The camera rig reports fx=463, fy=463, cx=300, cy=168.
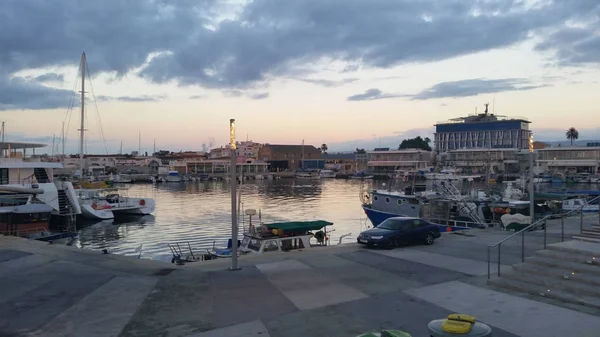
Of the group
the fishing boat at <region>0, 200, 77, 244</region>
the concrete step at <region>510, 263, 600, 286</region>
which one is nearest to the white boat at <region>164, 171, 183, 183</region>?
the fishing boat at <region>0, 200, 77, 244</region>

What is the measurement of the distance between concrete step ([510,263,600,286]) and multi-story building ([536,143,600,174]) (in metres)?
131

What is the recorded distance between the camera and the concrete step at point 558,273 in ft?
35.0

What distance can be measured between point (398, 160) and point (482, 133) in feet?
101

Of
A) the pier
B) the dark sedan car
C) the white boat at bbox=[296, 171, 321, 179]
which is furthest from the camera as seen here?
the white boat at bbox=[296, 171, 321, 179]

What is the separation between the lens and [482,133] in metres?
158

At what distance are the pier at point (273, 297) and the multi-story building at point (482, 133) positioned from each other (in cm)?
14788

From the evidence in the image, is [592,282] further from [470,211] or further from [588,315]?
[470,211]

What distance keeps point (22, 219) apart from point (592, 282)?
3565cm

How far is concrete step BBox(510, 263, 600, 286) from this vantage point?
1067 centimetres

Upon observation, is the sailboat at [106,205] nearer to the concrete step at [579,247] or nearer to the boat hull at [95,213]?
the boat hull at [95,213]

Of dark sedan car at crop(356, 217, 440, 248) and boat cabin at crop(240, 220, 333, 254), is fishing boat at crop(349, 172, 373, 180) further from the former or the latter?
dark sedan car at crop(356, 217, 440, 248)

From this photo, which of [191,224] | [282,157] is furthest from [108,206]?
[282,157]

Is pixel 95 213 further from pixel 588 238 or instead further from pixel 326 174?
pixel 326 174

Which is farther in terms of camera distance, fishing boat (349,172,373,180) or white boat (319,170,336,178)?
white boat (319,170,336,178)
